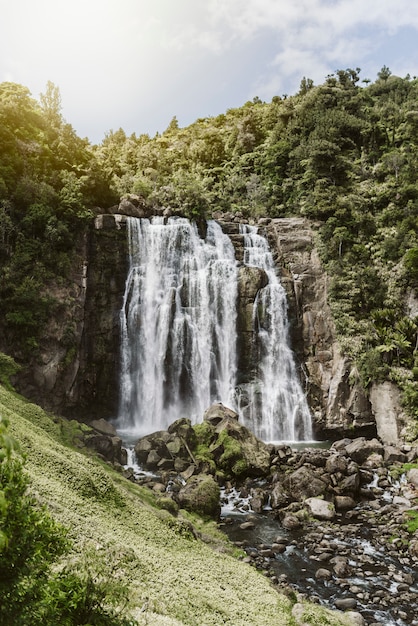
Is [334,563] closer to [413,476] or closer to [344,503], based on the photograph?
[344,503]

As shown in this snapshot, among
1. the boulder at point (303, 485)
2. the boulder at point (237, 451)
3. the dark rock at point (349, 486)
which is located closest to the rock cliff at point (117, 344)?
the dark rock at point (349, 486)

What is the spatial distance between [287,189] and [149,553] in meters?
40.1

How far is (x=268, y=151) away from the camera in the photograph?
158 feet

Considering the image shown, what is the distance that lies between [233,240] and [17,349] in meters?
18.6

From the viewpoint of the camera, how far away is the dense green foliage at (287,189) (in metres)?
25.8

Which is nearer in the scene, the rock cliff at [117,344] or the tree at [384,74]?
the rock cliff at [117,344]

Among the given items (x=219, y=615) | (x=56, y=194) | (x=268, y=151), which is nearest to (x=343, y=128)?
(x=268, y=151)

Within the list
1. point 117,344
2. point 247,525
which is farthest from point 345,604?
point 117,344

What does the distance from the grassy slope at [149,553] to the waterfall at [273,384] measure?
17.3 metres

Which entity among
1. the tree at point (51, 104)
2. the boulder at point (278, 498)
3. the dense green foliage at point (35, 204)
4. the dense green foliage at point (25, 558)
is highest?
the tree at point (51, 104)

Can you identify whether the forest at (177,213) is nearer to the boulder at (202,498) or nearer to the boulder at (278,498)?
the boulder at (202,498)

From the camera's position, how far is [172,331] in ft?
96.4

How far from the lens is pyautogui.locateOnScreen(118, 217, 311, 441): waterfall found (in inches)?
1101

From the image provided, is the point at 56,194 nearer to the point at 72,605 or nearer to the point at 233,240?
the point at 233,240
